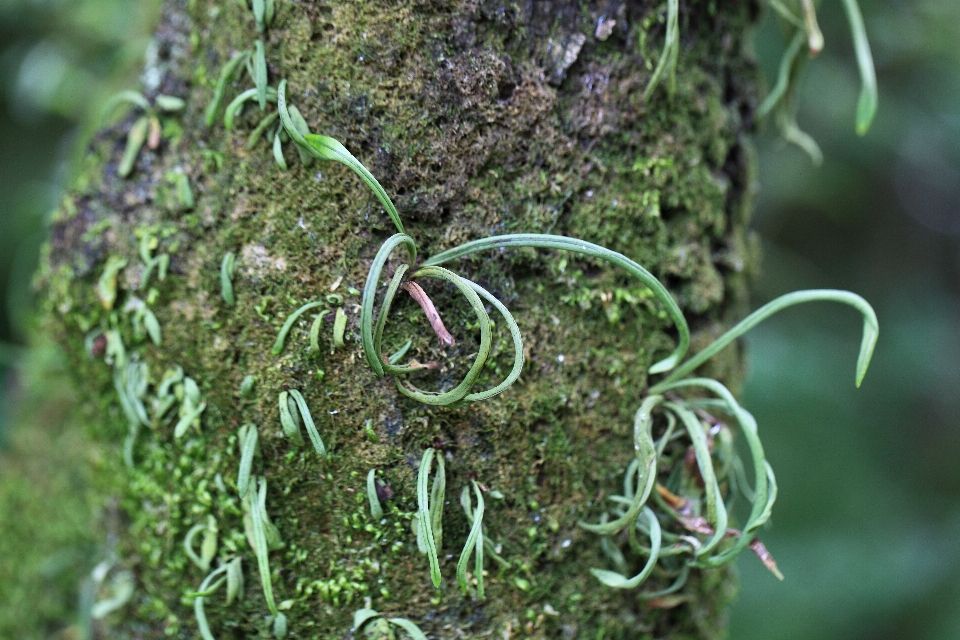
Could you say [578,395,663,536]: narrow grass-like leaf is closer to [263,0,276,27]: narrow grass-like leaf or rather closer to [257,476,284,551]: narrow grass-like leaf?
[257,476,284,551]: narrow grass-like leaf

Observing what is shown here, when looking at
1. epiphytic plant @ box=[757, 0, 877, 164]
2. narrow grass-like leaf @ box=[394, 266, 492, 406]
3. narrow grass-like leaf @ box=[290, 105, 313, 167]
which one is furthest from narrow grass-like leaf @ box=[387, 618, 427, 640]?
epiphytic plant @ box=[757, 0, 877, 164]

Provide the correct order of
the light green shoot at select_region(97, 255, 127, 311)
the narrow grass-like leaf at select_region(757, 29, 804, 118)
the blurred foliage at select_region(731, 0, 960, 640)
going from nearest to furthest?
the light green shoot at select_region(97, 255, 127, 311) → the narrow grass-like leaf at select_region(757, 29, 804, 118) → the blurred foliage at select_region(731, 0, 960, 640)

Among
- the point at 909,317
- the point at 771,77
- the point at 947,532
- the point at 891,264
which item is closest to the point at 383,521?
the point at 771,77

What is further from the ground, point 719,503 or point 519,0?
point 519,0

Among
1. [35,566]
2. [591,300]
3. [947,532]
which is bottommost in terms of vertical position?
[947,532]

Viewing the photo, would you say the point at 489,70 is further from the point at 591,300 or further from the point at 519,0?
the point at 591,300

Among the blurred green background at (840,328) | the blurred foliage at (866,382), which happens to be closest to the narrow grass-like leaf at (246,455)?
the blurred green background at (840,328)

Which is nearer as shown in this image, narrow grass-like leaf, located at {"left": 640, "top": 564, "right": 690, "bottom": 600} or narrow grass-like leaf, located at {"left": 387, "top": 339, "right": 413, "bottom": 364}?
narrow grass-like leaf, located at {"left": 387, "top": 339, "right": 413, "bottom": 364}

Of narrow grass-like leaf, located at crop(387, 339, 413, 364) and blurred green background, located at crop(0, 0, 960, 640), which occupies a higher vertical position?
narrow grass-like leaf, located at crop(387, 339, 413, 364)
